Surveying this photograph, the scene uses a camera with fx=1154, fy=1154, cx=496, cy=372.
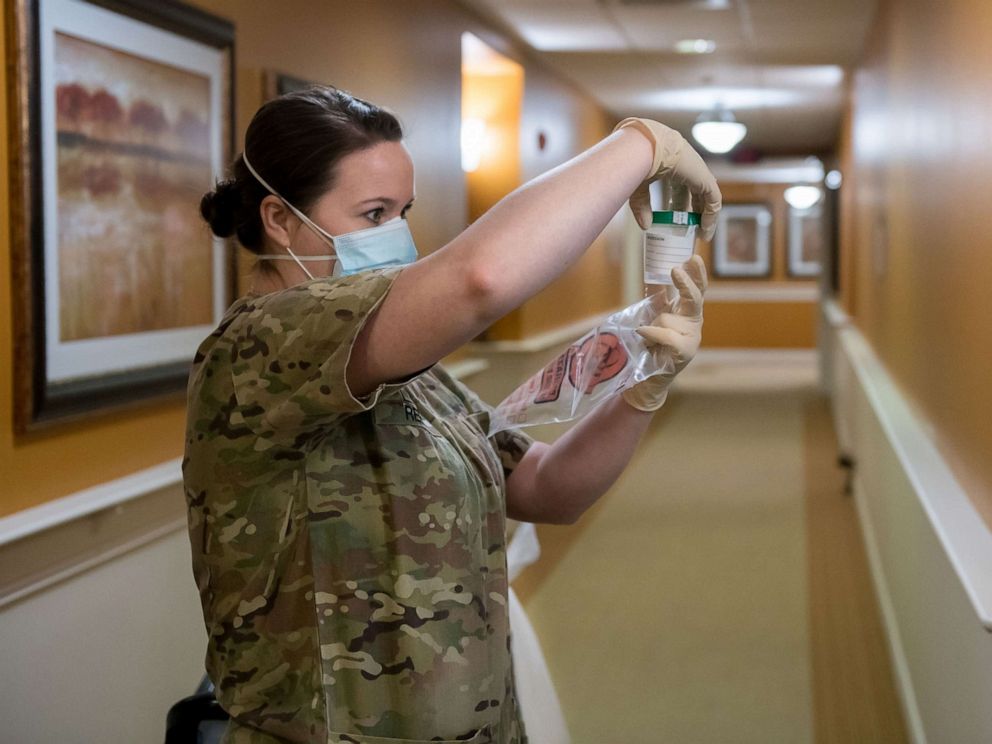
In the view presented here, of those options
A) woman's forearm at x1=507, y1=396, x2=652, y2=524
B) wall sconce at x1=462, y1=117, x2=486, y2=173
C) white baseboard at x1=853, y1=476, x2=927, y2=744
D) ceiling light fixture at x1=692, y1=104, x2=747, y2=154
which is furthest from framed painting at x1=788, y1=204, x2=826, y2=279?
woman's forearm at x1=507, y1=396, x2=652, y2=524

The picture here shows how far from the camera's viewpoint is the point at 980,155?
2.46 m

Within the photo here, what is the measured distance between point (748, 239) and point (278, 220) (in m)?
16.3

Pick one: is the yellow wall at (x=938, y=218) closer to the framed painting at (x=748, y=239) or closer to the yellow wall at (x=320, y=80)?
the yellow wall at (x=320, y=80)

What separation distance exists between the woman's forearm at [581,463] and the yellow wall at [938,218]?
46.7 inches

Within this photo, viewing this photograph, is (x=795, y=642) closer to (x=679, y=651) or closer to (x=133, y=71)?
(x=679, y=651)

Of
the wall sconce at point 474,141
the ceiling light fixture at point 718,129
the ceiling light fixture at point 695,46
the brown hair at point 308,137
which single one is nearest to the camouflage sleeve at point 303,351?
the brown hair at point 308,137

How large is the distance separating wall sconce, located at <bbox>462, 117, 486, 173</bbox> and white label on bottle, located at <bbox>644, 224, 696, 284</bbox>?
5.64 meters

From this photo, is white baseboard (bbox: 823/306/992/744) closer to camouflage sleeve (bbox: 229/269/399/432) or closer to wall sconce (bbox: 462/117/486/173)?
camouflage sleeve (bbox: 229/269/399/432)

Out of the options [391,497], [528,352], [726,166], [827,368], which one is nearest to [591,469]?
[391,497]

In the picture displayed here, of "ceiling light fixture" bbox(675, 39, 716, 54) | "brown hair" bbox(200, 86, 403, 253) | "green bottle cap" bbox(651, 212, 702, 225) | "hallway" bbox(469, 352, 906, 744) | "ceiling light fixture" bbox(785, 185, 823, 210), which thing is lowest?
"hallway" bbox(469, 352, 906, 744)

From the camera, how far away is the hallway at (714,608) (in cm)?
352

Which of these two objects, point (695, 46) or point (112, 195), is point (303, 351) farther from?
point (695, 46)

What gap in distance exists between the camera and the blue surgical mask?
1.27 meters

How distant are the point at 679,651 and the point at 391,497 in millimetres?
3113
